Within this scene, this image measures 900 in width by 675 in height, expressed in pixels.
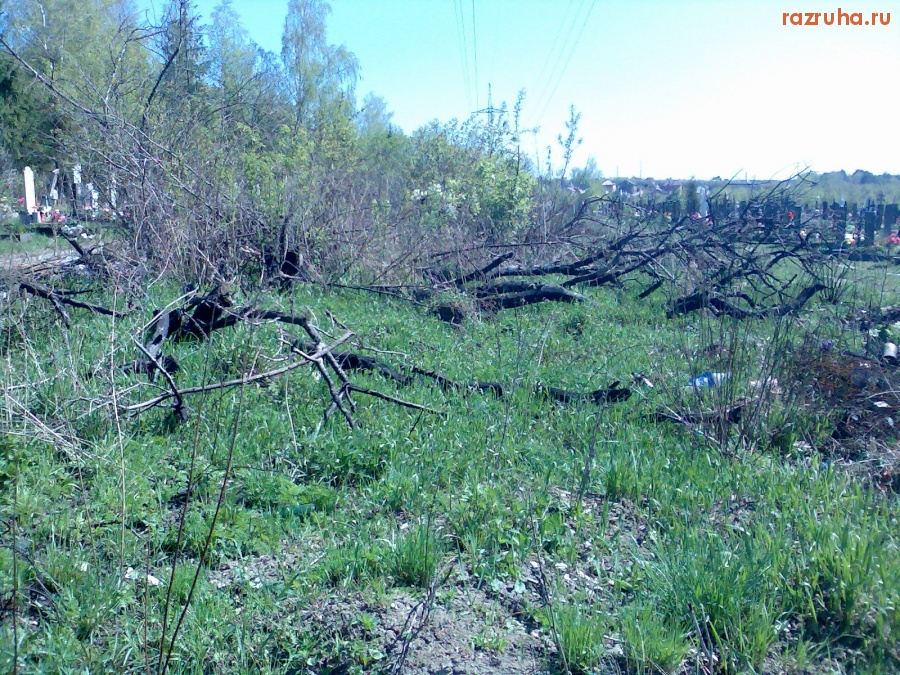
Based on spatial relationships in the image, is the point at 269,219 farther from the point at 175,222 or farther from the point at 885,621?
the point at 885,621

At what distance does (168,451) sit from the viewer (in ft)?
14.4

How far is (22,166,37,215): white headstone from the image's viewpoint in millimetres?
22013

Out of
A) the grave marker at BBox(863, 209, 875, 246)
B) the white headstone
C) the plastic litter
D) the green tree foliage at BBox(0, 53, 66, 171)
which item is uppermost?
the green tree foliage at BBox(0, 53, 66, 171)

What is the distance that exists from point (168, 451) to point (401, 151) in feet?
71.6

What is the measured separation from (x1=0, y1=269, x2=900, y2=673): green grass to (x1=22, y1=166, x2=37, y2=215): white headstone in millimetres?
18796

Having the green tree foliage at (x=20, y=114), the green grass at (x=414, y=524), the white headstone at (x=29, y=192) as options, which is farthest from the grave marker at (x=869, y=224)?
the white headstone at (x=29, y=192)

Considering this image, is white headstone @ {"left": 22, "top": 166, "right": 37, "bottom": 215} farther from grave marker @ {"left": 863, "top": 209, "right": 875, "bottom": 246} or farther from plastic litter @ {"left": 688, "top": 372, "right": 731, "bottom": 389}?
grave marker @ {"left": 863, "top": 209, "right": 875, "bottom": 246}

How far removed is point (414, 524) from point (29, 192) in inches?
939

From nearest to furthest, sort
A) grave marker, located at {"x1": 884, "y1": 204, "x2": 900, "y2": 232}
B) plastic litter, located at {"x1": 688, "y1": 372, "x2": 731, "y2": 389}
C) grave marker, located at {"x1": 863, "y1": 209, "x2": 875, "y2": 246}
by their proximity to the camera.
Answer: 1. plastic litter, located at {"x1": 688, "y1": 372, "x2": 731, "y2": 389}
2. grave marker, located at {"x1": 863, "y1": 209, "x2": 875, "y2": 246}
3. grave marker, located at {"x1": 884, "y1": 204, "x2": 900, "y2": 232}

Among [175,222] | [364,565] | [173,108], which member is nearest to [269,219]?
[175,222]

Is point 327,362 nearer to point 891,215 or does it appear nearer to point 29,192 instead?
point 29,192

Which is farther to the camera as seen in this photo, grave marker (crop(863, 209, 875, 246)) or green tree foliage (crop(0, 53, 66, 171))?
green tree foliage (crop(0, 53, 66, 171))

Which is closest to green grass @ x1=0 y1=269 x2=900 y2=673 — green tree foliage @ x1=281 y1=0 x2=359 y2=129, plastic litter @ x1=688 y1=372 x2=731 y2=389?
plastic litter @ x1=688 y1=372 x2=731 y2=389

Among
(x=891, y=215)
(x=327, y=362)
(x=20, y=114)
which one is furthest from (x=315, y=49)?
(x=327, y=362)
